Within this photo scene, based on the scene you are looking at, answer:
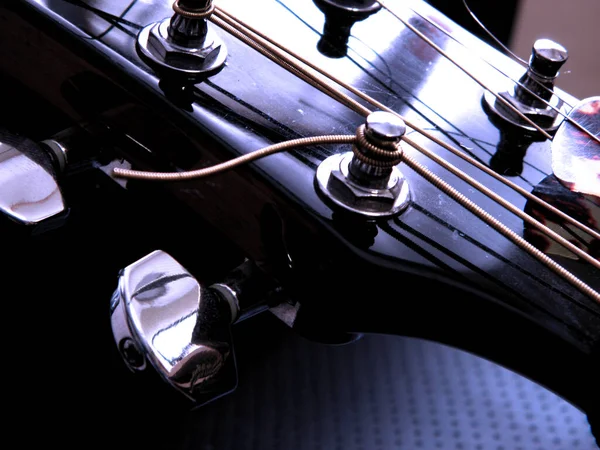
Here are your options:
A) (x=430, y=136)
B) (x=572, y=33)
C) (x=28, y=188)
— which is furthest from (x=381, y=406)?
(x=572, y=33)

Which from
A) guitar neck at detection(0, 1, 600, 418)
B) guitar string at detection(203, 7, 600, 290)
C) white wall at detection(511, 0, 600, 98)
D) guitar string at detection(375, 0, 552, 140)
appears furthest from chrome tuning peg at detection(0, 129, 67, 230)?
white wall at detection(511, 0, 600, 98)

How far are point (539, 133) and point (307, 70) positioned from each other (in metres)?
0.20

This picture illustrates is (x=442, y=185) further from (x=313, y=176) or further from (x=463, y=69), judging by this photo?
(x=463, y=69)

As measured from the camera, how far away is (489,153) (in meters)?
0.69

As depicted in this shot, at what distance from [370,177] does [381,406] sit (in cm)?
35

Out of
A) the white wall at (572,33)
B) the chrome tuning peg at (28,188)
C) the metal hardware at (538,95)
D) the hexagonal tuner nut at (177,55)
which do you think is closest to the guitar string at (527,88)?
the metal hardware at (538,95)

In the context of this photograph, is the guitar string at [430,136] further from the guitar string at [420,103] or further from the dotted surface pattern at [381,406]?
the dotted surface pattern at [381,406]

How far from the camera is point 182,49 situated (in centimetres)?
67

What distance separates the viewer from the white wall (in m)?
1.93

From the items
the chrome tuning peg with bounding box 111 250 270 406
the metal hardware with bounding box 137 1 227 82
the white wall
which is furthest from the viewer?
the white wall

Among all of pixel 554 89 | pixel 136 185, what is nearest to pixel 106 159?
pixel 136 185

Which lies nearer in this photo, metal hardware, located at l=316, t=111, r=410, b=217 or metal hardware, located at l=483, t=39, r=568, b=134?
metal hardware, located at l=316, t=111, r=410, b=217

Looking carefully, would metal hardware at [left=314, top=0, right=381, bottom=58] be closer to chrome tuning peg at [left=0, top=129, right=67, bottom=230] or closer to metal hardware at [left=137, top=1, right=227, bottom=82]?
metal hardware at [left=137, top=1, right=227, bottom=82]

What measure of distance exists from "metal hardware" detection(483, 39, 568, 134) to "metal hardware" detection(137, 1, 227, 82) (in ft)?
0.80
